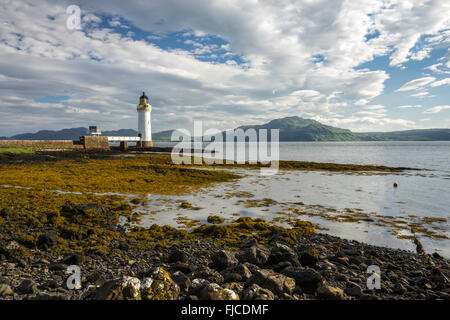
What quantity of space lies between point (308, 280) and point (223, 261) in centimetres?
192

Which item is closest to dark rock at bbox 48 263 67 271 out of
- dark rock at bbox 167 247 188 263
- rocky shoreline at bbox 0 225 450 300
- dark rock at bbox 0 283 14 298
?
rocky shoreline at bbox 0 225 450 300

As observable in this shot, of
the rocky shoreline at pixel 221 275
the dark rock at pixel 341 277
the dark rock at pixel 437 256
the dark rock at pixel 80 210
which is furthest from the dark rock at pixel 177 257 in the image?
the dark rock at pixel 437 256

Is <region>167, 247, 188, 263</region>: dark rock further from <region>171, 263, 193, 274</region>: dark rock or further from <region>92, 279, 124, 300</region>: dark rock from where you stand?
<region>92, 279, 124, 300</region>: dark rock

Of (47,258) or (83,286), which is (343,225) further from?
(47,258)

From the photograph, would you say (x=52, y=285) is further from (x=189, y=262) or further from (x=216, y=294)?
(x=216, y=294)

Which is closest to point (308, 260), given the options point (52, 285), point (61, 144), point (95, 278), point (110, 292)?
point (110, 292)

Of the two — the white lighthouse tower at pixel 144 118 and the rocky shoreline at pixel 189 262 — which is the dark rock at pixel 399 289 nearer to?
the rocky shoreline at pixel 189 262

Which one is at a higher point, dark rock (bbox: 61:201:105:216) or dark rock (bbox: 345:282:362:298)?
dark rock (bbox: 61:201:105:216)

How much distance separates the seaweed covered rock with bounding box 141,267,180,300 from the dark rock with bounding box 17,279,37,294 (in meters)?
1.95

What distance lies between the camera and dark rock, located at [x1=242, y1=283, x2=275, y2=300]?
4117 mm

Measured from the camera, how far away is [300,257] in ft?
19.6

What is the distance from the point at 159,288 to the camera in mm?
4215

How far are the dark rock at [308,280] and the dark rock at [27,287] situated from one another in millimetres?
4957
